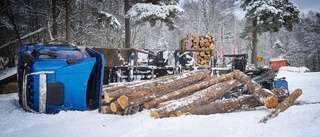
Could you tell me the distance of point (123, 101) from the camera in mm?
3514

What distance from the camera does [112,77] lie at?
644 centimetres

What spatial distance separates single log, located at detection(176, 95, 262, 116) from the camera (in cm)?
348

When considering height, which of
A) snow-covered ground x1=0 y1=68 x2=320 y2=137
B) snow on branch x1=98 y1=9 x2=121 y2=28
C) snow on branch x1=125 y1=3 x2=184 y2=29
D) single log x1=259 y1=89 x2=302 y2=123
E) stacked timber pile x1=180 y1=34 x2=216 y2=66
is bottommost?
snow-covered ground x1=0 y1=68 x2=320 y2=137

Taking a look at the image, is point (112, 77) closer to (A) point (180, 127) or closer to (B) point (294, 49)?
(A) point (180, 127)

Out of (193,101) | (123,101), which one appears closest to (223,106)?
(193,101)

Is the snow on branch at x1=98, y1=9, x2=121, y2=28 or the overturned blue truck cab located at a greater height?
the snow on branch at x1=98, y1=9, x2=121, y2=28

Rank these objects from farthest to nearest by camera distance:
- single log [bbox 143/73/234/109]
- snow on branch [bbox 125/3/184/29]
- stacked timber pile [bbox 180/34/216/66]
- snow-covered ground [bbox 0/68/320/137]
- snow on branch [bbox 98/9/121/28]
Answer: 1. stacked timber pile [bbox 180/34/216/66]
2. snow on branch [bbox 125/3/184/29]
3. snow on branch [bbox 98/9/121/28]
4. single log [bbox 143/73/234/109]
5. snow-covered ground [bbox 0/68/320/137]

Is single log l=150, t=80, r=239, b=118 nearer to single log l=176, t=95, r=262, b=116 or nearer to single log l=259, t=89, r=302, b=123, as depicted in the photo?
single log l=176, t=95, r=262, b=116

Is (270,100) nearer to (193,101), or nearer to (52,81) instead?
(193,101)

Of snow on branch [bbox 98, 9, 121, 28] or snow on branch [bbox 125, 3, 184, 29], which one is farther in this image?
snow on branch [bbox 125, 3, 184, 29]

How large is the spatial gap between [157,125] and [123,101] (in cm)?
91

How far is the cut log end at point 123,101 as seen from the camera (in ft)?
11.5

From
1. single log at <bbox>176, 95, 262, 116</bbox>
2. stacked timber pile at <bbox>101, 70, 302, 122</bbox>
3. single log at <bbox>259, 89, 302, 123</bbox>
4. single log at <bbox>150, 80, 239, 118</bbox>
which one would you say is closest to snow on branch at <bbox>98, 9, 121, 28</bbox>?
stacked timber pile at <bbox>101, 70, 302, 122</bbox>

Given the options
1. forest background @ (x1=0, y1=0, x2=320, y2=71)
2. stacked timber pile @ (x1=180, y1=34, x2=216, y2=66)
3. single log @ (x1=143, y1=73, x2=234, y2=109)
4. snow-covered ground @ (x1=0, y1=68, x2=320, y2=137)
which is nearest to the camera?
snow-covered ground @ (x1=0, y1=68, x2=320, y2=137)
